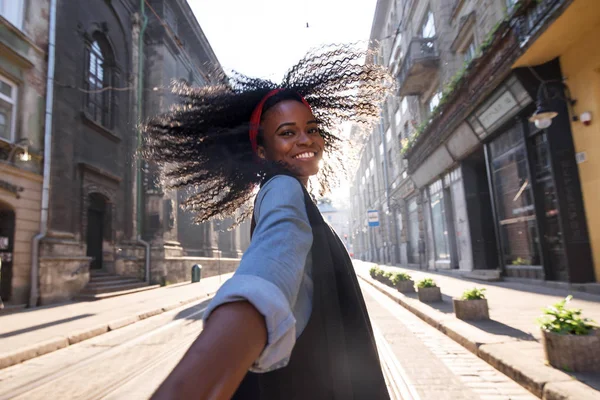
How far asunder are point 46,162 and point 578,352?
1251cm

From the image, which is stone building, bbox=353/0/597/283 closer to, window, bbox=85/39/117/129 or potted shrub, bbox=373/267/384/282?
potted shrub, bbox=373/267/384/282

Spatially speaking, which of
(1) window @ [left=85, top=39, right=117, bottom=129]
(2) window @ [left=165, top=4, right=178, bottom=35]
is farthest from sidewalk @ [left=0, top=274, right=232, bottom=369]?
(2) window @ [left=165, top=4, right=178, bottom=35]

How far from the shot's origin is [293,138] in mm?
1408

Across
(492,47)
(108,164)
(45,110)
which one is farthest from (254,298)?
(108,164)

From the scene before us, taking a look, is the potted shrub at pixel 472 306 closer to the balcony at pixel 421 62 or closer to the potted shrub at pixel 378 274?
the potted shrub at pixel 378 274

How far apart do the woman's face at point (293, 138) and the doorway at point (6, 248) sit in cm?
1099

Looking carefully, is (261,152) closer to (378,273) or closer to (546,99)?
(546,99)

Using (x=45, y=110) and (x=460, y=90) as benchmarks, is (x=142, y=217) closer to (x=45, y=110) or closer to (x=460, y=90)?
(x=45, y=110)

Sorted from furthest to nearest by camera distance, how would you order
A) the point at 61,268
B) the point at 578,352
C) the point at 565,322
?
1. the point at 61,268
2. the point at 565,322
3. the point at 578,352

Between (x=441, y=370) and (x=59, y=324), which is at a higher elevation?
(x=59, y=324)

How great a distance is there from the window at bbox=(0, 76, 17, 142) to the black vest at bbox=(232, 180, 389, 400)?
11933mm

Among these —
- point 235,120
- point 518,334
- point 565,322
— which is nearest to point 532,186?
point 518,334

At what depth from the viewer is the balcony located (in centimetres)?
1547

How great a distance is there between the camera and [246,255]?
82 cm
